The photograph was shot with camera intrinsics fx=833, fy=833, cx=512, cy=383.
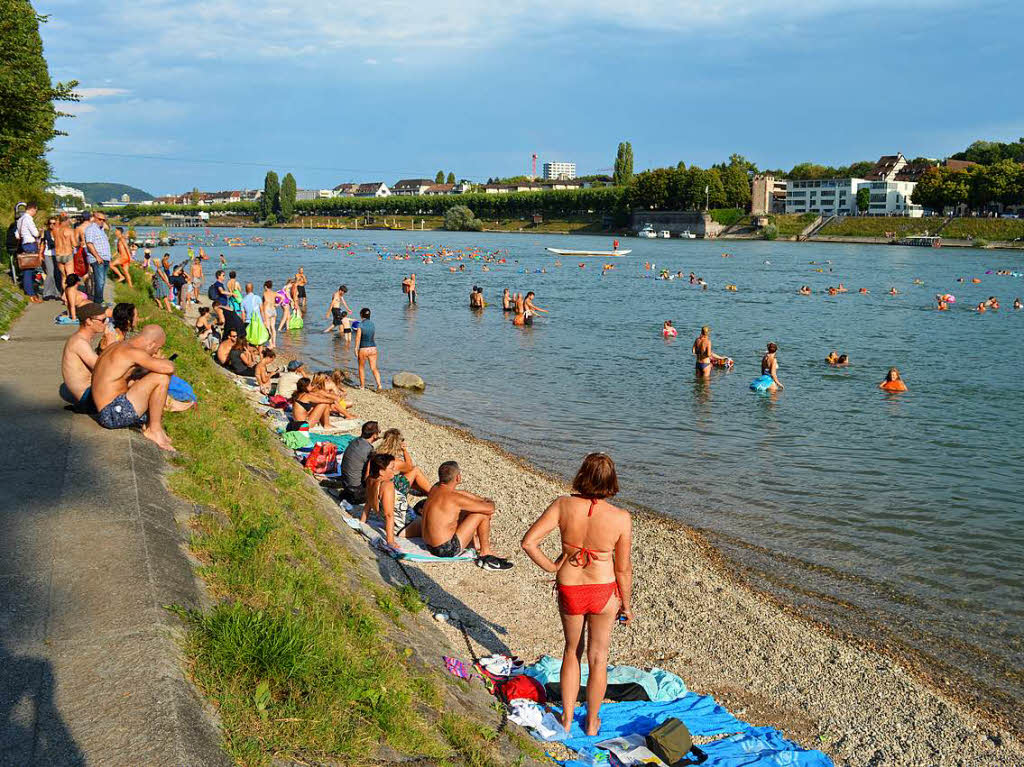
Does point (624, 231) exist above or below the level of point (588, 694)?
above

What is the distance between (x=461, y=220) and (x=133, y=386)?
155 metres

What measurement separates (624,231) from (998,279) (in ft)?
281

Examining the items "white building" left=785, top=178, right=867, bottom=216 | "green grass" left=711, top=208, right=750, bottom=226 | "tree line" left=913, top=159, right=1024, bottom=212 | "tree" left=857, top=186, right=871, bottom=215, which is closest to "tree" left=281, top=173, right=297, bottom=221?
"green grass" left=711, top=208, right=750, bottom=226

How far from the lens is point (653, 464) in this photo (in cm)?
1441

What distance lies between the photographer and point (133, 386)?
25.9 feet

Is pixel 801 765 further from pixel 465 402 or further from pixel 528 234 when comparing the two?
pixel 528 234

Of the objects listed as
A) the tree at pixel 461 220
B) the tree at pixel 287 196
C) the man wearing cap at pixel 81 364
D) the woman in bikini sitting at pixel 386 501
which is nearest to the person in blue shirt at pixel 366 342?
the woman in bikini sitting at pixel 386 501

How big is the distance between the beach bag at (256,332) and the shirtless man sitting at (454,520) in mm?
12109

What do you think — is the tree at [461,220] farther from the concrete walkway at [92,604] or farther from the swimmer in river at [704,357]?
the concrete walkway at [92,604]

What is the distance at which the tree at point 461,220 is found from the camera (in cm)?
15862

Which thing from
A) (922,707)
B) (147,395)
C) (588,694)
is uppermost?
(147,395)

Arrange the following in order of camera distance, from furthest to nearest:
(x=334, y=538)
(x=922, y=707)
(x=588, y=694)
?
1. (x=334, y=538)
2. (x=922, y=707)
3. (x=588, y=694)

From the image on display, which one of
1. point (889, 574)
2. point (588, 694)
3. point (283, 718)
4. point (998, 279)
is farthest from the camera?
point (998, 279)

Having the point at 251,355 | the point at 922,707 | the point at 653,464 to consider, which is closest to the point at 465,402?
the point at 251,355
